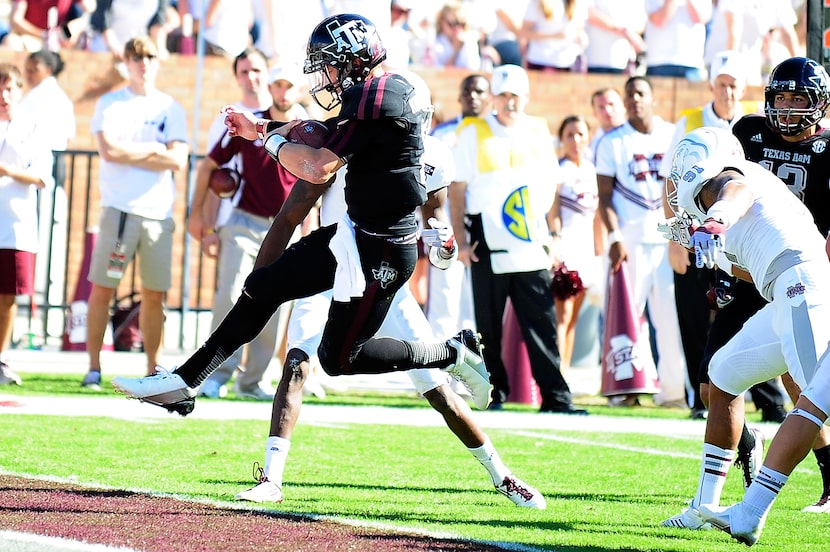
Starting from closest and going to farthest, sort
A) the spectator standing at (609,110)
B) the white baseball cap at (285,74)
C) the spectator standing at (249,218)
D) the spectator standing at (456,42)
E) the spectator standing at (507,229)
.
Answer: the white baseball cap at (285,74)
the spectator standing at (249,218)
the spectator standing at (507,229)
the spectator standing at (609,110)
the spectator standing at (456,42)

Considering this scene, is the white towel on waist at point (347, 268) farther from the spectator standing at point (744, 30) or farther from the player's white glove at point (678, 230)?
the spectator standing at point (744, 30)

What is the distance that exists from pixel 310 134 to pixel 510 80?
4.70 meters

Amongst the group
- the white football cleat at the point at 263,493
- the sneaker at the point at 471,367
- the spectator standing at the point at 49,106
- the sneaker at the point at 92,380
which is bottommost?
the white football cleat at the point at 263,493

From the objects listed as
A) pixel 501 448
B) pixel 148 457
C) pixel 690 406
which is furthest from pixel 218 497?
pixel 690 406

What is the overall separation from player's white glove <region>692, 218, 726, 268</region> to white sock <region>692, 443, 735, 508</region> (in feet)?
3.78

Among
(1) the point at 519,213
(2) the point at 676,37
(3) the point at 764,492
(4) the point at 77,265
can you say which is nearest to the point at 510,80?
(1) the point at 519,213

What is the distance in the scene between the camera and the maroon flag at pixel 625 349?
409 inches

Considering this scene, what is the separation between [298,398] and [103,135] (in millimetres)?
4450

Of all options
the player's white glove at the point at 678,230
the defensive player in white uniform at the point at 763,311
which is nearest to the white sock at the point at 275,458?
the defensive player in white uniform at the point at 763,311

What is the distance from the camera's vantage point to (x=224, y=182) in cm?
952

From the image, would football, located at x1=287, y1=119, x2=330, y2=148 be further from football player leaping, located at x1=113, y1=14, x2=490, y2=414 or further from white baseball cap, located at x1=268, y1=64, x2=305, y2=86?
white baseball cap, located at x1=268, y1=64, x2=305, y2=86

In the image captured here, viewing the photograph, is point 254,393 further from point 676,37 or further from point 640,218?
point 676,37

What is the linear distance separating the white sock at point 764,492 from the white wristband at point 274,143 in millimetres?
2229

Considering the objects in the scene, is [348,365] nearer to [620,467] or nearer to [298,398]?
[298,398]
